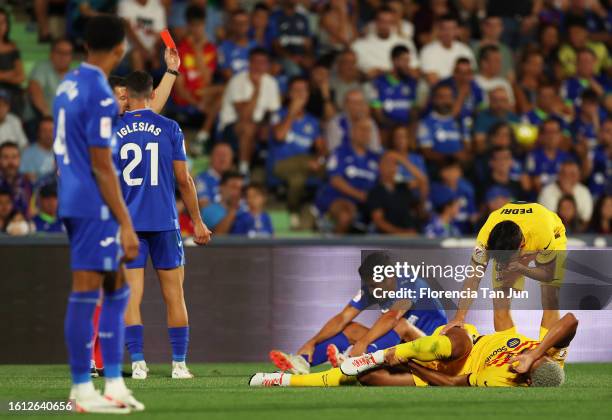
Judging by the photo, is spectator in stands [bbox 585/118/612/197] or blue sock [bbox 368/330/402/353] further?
spectator in stands [bbox 585/118/612/197]

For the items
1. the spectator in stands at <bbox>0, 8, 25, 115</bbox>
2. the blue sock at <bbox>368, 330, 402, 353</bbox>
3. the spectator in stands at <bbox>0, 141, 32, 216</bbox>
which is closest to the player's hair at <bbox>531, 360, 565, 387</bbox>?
the blue sock at <bbox>368, 330, 402, 353</bbox>

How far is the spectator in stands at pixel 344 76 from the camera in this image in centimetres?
1538

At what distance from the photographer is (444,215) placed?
46.0 ft

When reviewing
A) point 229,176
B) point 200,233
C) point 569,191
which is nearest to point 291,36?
point 229,176

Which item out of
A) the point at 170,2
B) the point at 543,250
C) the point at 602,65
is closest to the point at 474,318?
the point at 543,250

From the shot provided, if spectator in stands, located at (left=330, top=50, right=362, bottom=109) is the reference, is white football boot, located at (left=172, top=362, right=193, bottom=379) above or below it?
below

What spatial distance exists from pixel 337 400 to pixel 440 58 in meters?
9.63

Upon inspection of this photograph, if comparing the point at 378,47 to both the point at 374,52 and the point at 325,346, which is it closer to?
the point at 374,52

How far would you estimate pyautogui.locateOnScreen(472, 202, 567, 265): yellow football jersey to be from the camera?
866 cm

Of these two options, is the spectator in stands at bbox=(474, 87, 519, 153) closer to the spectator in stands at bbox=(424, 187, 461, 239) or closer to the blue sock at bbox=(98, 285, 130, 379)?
the spectator in stands at bbox=(424, 187, 461, 239)

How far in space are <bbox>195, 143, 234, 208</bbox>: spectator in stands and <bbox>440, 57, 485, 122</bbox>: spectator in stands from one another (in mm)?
3265

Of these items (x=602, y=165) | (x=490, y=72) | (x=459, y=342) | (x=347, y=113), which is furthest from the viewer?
(x=490, y=72)

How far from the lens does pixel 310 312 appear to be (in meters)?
11.3

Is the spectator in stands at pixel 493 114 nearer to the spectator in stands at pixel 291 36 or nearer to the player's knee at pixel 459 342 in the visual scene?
the spectator in stands at pixel 291 36
